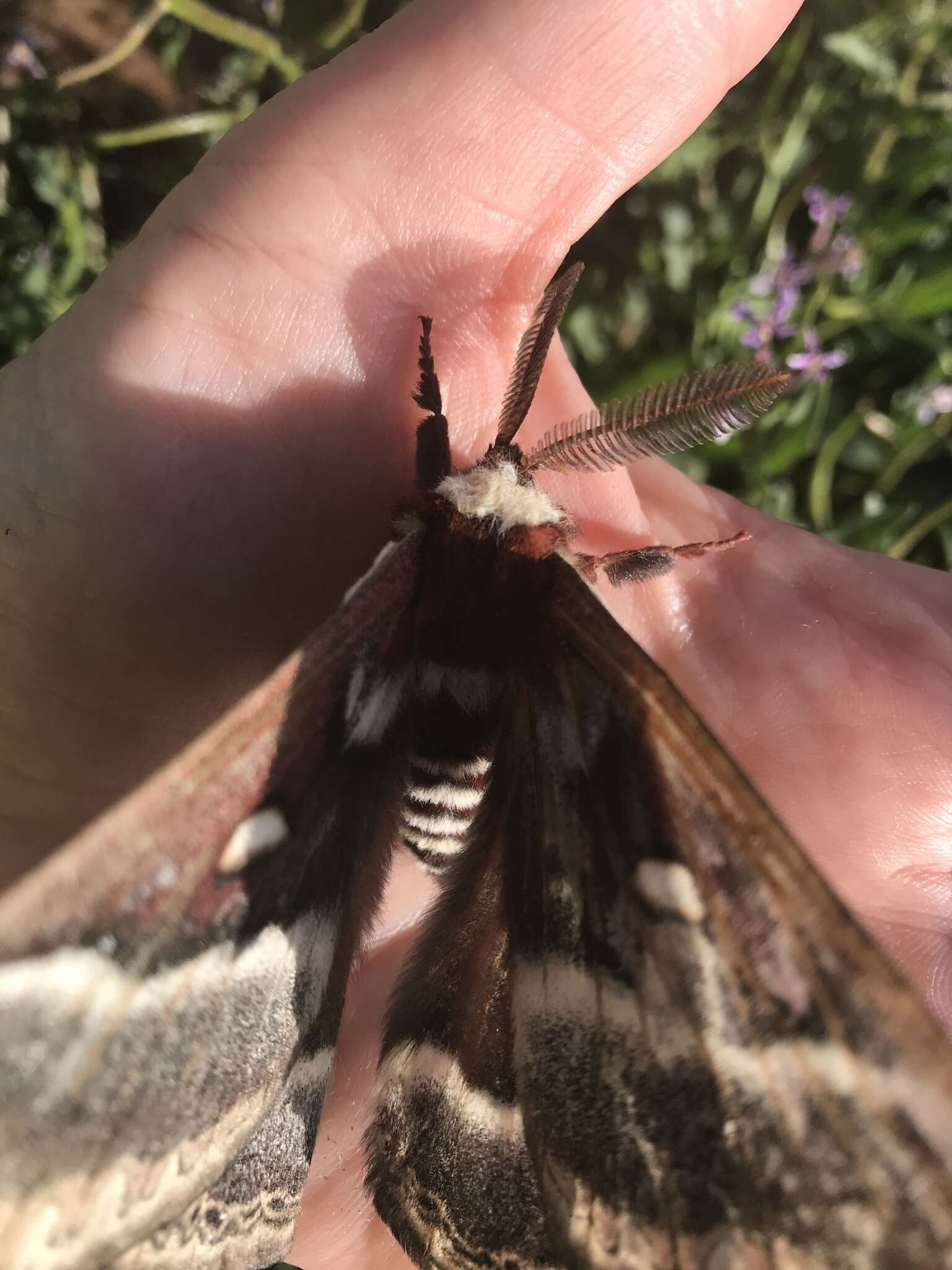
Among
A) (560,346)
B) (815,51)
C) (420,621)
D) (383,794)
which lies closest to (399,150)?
(560,346)

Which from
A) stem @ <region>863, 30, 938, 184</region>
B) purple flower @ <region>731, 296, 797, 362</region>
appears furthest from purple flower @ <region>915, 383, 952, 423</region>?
stem @ <region>863, 30, 938, 184</region>

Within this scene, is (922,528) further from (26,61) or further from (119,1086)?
(26,61)

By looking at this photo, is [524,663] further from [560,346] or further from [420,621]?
[560,346]

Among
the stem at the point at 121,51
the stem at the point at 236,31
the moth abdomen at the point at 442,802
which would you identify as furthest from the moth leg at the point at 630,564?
the stem at the point at 121,51

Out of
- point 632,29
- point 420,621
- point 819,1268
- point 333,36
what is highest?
point 333,36

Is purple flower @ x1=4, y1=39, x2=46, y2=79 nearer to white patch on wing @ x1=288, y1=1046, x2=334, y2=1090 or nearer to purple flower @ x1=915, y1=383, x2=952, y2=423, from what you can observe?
purple flower @ x1=915, y1=383, x2=952, y2=423

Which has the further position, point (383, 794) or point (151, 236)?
point (151, 236)

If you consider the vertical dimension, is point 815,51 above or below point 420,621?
above

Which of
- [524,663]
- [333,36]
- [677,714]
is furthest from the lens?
[333,36]
